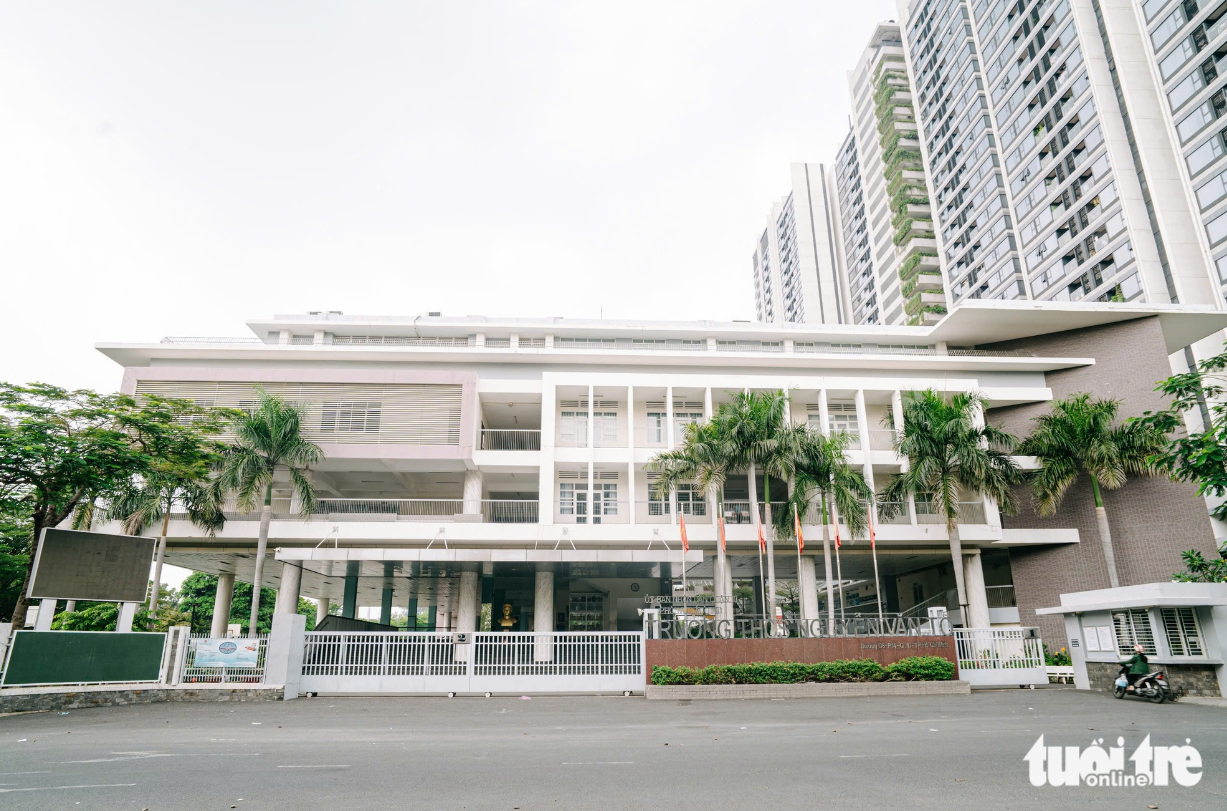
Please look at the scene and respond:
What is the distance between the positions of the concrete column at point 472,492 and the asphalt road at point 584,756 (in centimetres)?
1199

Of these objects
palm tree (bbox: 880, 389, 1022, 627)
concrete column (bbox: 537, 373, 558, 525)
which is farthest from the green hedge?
concrete column (bbox: 537, 373, 558, 525)

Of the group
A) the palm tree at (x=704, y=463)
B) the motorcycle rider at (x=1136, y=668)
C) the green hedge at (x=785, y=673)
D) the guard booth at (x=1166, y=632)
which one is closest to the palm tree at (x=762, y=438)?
the palm tree at (x=704, y=463)

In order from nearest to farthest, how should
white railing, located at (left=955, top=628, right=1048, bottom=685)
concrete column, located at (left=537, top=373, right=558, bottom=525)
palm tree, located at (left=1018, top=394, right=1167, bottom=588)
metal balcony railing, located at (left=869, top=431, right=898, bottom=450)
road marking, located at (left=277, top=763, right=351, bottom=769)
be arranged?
road marking, located at (left=277, top=763, right=351, bottom=769), white railing, located at (left=955, top=628, right=1048, bottom=685), palm tree, located at (left=1018, top=394, right=1167, bottom=588), concrete column, located at (left=537, top=373, right=558, bottom=525), metal balcony railing, located at (left=869, top=431, right=898, bottom=450)

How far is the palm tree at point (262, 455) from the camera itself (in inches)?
940

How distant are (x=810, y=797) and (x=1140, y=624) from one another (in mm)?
16155

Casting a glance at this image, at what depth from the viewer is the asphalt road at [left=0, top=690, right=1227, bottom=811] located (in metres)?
7.25

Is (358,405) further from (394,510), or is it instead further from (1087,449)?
(1087,449)

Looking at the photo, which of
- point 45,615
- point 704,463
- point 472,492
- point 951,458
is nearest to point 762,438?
point 704,463

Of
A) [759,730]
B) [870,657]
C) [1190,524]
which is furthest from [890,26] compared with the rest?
[759,730]

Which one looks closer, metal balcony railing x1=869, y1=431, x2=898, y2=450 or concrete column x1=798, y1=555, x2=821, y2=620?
concrete column x1=798, y1=555, x2=821, y2=620

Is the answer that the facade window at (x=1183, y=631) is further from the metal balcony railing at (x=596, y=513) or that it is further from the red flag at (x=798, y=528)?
the metal balcony railing at (x=596, y=513)

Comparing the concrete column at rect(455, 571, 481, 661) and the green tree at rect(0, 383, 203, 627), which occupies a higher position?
the green tree at rect(0, 383, 203, 627)

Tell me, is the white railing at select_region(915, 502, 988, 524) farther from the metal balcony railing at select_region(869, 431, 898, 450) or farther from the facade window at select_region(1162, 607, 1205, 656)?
the facade window at select_region(1162, 607, 1205, 656)

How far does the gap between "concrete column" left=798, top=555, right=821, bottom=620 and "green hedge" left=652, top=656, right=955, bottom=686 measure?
700 cm
